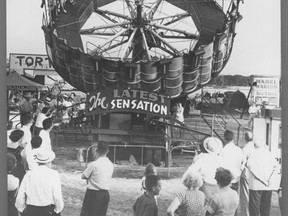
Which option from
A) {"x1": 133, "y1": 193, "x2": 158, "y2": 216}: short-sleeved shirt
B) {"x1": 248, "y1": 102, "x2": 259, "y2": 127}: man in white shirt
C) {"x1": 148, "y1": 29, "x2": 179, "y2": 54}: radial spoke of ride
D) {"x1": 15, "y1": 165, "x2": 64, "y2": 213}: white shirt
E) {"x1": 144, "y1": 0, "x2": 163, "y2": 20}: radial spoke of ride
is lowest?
{"x1": 133, "y1": 193, "x2": 158, "y2": 216}: short-sleeved shirt

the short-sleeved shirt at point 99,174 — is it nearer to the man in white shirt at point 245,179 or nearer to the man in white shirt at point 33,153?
Result: the man in white shirt at point 33,153

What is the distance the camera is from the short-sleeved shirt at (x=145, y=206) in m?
3.47

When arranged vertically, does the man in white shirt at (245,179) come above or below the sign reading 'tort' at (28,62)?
below

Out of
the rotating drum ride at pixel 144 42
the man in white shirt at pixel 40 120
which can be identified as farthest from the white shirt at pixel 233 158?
the man in white shirt at pixel 40 120

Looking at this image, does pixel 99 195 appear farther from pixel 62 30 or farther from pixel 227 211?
pixel 62 30

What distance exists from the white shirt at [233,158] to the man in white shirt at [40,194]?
1.28 m

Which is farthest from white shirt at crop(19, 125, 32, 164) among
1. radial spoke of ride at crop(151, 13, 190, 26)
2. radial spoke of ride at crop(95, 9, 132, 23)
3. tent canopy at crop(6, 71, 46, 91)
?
radial spoke of ride at crop(151, 13, 190, 26)

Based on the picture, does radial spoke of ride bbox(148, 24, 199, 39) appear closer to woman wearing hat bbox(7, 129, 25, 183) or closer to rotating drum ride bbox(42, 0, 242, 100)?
rotating drum ride bbox(42, 0, 242, 100)

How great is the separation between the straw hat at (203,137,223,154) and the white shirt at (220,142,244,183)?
0.04 m

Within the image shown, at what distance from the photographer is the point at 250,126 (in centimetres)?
358

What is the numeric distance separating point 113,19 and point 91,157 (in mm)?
1087

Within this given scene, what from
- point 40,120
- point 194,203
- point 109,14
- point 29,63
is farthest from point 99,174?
point 109,14

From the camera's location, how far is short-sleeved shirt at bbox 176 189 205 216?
134 inches

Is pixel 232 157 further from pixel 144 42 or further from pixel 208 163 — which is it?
pixel 144 42
